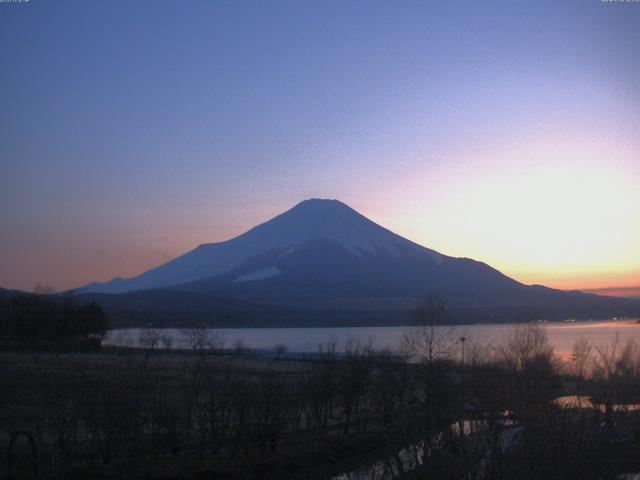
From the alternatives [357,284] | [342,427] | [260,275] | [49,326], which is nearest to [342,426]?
[342,427]

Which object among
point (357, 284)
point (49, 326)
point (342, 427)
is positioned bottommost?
point (342, 427)

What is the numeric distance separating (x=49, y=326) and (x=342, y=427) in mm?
34292

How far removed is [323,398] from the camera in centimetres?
1891

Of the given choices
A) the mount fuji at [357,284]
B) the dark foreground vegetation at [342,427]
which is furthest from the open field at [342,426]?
the mount fuji at [357,284]

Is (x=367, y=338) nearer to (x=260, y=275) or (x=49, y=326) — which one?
(x=49, y=326)

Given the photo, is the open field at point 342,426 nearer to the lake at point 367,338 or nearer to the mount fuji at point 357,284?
the lake at point 367,338

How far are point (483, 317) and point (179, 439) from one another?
110m

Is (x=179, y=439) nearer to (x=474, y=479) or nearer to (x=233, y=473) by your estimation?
(x=233, y=473)

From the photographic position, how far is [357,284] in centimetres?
16050

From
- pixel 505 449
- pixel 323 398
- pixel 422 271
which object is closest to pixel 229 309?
pixel 422 271

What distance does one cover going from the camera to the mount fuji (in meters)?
136

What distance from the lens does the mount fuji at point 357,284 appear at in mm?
135875

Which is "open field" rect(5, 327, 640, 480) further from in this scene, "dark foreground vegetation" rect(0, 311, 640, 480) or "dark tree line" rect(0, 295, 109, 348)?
"dark tree line" rect(0, 295, 109, 348)

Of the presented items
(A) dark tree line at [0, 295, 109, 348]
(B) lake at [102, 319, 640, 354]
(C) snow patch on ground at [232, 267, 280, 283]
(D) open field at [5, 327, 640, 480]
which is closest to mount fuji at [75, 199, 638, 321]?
(C) snow patch on ground at [232, 267, 280, 283]
